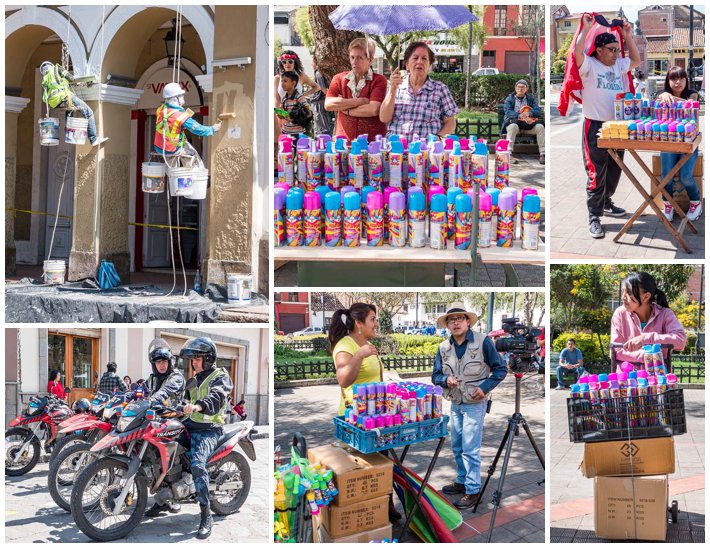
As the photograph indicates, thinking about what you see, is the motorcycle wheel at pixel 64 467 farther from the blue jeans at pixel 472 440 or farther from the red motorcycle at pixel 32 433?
the blue jeans at pixel 472 440

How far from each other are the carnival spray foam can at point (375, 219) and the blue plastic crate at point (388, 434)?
4.04 ft

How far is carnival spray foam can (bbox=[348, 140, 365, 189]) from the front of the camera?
17.6ft

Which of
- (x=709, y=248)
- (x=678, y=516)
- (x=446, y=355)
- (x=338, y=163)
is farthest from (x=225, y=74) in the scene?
(x=678, y=516)

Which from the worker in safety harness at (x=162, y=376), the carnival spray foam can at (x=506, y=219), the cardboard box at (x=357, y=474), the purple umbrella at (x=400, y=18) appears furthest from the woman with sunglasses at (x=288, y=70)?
the cardboard box at (x=357, y=474)

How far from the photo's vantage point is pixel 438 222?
5.20 metres

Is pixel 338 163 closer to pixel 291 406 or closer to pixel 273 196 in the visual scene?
pixel 273 196

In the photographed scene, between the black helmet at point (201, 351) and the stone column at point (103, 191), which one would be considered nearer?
the black helmet at point (201, 351)

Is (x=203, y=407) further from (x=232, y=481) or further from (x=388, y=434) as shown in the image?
(x=388, y=434)

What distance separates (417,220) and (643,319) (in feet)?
5.16

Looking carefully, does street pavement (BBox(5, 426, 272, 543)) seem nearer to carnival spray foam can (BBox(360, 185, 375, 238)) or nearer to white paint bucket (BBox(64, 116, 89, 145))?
carnival spray foam can (BBox(360, 185, 375, 238))

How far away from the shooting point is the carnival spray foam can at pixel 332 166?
541 centimetres

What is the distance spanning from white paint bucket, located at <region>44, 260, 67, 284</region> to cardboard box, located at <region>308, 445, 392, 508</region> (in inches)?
219

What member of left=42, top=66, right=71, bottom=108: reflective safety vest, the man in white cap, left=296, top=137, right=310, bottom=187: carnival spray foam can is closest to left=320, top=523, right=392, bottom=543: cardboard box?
the man in white cap

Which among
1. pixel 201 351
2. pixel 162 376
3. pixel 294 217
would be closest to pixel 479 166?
pixel 294 217
